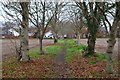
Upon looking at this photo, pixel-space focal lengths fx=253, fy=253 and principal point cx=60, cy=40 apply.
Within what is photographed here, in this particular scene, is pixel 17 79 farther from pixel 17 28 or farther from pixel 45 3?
pixel 45 3

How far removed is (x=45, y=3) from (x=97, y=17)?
6.61 metres

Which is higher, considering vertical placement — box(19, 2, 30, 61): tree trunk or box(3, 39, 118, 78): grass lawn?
box(19, 2, 30, 61): tree trunk

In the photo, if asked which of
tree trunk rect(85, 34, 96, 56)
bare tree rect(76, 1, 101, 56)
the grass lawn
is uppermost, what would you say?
bare tree rect(76, 1, 101, 56)

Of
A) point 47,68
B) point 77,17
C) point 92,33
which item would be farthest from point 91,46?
point 77,17

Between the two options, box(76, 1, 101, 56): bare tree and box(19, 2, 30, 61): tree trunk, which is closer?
box(19, 2, 30, 61): tree trunk

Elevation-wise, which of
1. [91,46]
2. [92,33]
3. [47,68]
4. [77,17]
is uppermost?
[77,17]

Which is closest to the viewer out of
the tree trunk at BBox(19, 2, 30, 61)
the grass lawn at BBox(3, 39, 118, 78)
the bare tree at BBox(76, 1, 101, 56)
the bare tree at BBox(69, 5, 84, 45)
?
the grass lawn at BBox(3, 39, 118, 78)

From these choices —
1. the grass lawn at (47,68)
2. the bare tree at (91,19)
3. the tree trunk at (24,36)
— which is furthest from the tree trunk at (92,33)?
the tree trunk at (24,36)

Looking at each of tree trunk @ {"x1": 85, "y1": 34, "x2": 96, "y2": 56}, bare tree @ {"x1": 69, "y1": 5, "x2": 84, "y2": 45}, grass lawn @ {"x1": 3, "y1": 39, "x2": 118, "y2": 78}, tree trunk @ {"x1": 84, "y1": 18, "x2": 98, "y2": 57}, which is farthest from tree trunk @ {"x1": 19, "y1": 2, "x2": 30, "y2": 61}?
bare tree @ {"x1": 69, "y1": 5, "x2": 84, "y2": 45}

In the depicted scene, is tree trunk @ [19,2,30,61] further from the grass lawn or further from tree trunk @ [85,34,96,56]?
tree trunk @ [85,34,96,56]

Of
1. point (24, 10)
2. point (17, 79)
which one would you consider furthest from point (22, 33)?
point (17, 79)

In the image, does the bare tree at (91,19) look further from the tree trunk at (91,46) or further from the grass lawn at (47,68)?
the grass lawn at (47,68)

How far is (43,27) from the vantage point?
86.6ft

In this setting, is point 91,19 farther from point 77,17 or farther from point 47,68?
point 77,17
